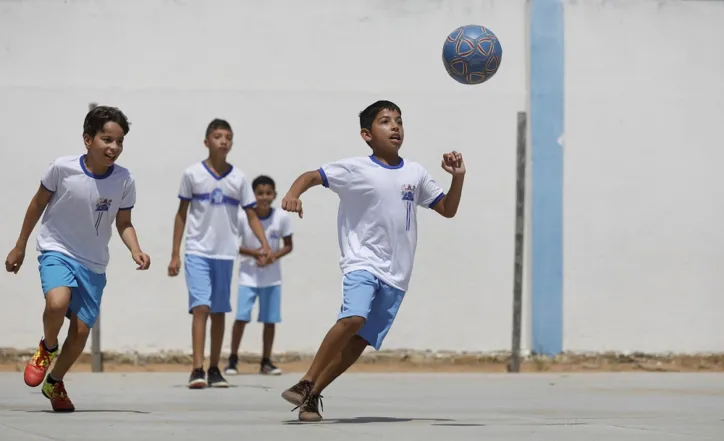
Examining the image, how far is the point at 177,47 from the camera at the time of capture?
13.7 metres

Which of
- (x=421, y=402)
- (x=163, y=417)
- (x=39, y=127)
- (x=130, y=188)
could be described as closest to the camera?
(x=163, y=417)

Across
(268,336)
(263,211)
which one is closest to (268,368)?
(268,336)

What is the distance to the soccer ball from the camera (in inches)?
372

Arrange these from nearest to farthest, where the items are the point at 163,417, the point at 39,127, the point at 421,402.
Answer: the point at 163,417, the point at 421,402, the point at 39,127

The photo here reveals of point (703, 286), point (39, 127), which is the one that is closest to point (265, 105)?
point (39, 127)

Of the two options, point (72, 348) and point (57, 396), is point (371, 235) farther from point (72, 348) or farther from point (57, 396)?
point (57, 396)

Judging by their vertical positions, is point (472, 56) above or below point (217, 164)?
above

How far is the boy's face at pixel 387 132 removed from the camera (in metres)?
7.80

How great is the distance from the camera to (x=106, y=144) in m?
8.12

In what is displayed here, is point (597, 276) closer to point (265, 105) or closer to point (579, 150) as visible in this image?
point (579, 150)

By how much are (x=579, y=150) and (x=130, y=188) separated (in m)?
6.66

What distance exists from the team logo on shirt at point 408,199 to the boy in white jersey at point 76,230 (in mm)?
1536

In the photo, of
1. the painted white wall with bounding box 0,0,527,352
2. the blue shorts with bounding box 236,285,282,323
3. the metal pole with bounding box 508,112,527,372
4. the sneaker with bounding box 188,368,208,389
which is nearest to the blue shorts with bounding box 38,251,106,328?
the sneaker with bounding box 188,368,208,389

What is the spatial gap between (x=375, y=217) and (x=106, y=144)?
1.68m
